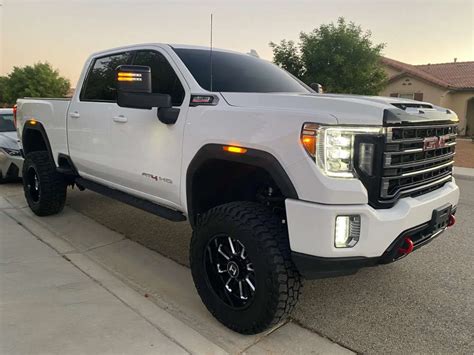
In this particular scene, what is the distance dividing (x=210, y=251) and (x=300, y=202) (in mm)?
919

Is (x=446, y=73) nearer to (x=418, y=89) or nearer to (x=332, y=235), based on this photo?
(x=418, y=89)

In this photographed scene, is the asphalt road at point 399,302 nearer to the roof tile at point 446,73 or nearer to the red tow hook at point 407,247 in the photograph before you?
the red tow hook at point 407,247

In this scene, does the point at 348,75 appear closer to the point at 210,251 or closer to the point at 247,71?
the point at 247,71

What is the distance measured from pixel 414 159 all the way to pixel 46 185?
4424 millimetres

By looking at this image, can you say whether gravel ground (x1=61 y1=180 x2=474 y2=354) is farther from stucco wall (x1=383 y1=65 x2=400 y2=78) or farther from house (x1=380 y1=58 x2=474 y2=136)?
stucco wall (x1=383 y1=65 x2=400 y2=78)

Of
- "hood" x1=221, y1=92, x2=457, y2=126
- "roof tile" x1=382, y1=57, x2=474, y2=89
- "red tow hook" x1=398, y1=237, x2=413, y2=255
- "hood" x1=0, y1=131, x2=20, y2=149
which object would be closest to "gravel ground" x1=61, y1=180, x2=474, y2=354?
"red tow hook" x1=398, y1=237, x2=413, y2=255

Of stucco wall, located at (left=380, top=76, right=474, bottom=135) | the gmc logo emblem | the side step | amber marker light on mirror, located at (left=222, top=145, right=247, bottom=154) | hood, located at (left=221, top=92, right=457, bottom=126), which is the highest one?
stucco wall, located at (left=380, top=76, right=474, bottom=135)

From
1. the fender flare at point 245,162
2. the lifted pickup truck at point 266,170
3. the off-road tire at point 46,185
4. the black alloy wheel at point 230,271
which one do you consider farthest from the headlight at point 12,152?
the black alloy wheel at point 230,271

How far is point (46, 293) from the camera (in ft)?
10.9

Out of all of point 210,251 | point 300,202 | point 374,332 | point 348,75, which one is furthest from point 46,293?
point 348,75

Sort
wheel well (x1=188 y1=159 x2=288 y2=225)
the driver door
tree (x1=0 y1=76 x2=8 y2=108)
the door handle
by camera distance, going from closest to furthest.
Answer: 1. wheel well (x1=188 y1=159 x2=288 y2=225)
2. the driver door
3. the door handle
4. tree (x1=0 y1=76 x2=8 y2=108)

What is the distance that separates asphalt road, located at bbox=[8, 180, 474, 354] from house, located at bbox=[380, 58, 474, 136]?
22.0 metres

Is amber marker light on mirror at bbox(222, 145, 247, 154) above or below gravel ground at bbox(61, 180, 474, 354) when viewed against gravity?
above

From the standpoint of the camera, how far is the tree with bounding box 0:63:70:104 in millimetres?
46156
